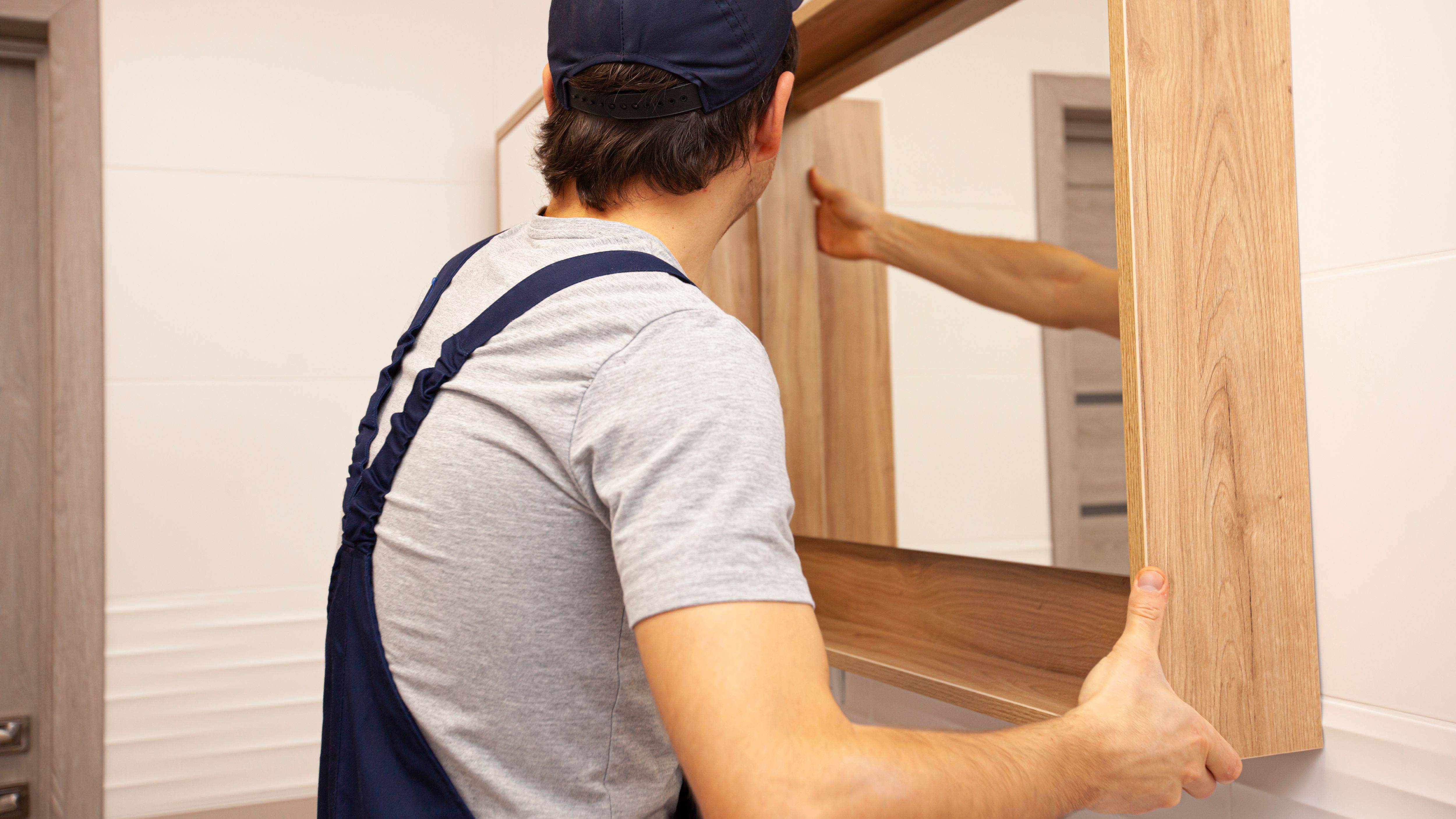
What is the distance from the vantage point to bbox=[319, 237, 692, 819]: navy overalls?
0.56m

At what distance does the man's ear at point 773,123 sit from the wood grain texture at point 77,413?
4.49ft

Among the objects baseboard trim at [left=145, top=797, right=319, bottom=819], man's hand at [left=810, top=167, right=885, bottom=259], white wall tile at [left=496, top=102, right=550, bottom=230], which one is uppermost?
white wall tile at [left=496, top=102, right=550, bottom=230]

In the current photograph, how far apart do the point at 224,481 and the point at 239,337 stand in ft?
0.79

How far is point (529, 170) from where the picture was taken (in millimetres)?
1528

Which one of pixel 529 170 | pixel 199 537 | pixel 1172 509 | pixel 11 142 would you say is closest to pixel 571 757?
pixel 1172 509

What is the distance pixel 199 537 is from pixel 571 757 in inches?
52.4

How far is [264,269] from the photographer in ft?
5.52

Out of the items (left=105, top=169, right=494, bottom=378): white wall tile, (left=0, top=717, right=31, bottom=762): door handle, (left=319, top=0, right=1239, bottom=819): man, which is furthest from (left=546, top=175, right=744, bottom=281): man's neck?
(left=0, top=717, right=31, bottom=762): door handle

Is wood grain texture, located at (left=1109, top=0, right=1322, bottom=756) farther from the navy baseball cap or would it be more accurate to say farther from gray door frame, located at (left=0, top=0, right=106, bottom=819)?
gray door frame, located at (left=0, top=0, right=106, bottom=819)

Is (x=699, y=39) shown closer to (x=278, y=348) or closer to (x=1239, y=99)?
(x=1239, y=99)

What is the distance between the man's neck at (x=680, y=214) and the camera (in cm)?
65

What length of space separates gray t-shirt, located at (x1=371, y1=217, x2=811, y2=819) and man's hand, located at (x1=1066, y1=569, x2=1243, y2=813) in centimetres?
23

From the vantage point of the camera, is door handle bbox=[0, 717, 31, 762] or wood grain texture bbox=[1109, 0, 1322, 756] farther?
door handle bbox=[0, 717, 31, 762]

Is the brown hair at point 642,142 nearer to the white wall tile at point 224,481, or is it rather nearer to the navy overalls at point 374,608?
the navy overalls at point 374,608
